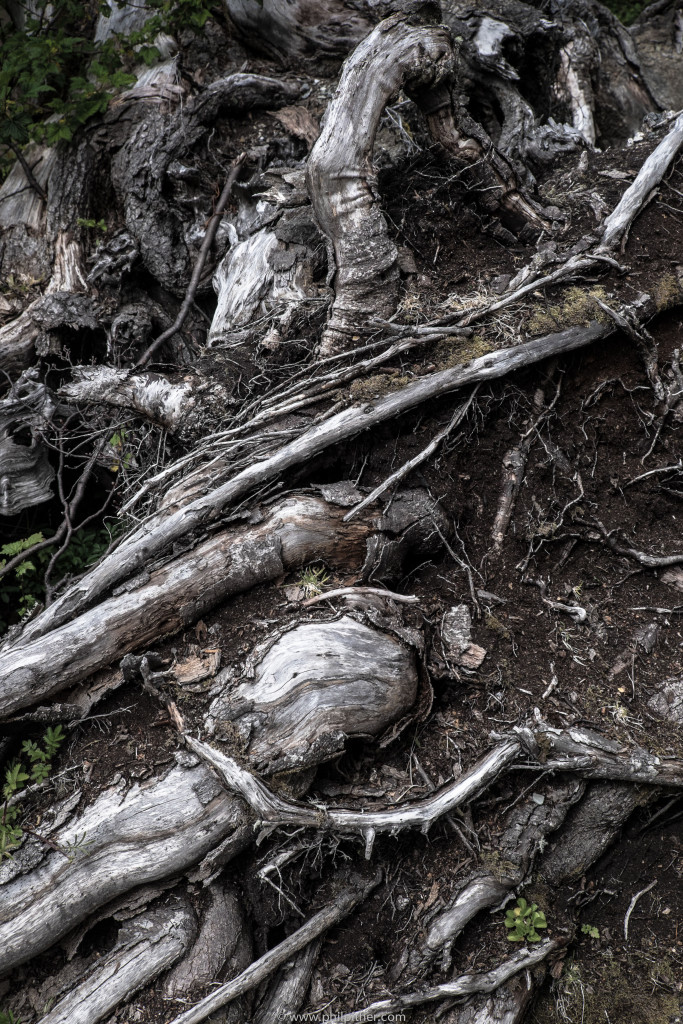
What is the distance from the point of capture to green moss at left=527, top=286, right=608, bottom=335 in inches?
155

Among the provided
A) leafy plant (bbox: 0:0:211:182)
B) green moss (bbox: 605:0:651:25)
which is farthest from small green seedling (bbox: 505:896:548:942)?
green moss (bbox: 605:0:651:25)

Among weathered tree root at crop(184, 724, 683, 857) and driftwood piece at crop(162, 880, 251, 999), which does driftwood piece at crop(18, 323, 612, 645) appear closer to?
weathered tree root at crop(184, 724, 683, 857)

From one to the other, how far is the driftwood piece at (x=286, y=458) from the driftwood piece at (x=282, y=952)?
1.90m

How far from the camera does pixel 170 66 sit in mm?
5914

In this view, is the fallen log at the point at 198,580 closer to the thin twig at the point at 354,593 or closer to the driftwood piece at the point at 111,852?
the thin twig at the point at 354,593

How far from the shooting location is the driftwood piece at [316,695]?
3.09m

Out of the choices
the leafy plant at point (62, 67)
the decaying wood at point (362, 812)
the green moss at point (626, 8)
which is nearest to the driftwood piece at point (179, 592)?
the decaying wood at point (362, 812)

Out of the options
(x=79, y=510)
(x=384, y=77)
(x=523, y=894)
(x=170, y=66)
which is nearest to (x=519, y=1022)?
(x=523, y=894)

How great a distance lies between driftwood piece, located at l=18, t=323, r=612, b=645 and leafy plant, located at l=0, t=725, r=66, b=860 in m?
0.52

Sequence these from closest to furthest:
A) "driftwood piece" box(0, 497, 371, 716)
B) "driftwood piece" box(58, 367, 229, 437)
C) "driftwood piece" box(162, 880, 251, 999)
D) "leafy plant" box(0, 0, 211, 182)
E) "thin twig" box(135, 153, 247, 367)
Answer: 1. "driftwood piece" box(162, 880, 251, 999)
2. "driftwood piece" box(0, 497, 371, 716)
3. "driftwood piece" box(58, 367, 229, 437)
4. "leafy plant" box(0, 0, 211, 182)
5. "thin twig" box(135, 153, 247, 367)

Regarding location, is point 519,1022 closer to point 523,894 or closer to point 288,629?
point 523,894

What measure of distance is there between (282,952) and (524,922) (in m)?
1.16

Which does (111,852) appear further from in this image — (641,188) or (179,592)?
(641,188)

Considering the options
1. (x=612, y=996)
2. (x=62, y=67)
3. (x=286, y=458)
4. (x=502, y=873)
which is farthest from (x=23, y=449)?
(x=612, y=996)
